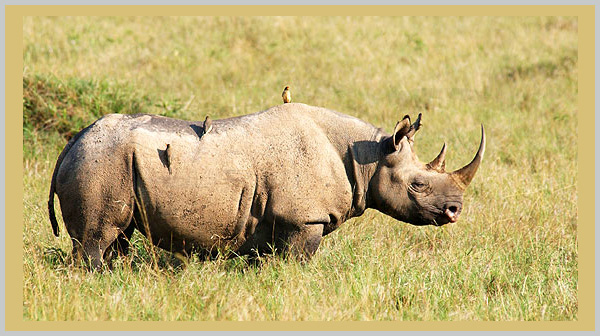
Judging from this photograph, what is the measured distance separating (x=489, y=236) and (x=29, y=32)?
8719mm

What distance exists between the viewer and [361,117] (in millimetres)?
11383

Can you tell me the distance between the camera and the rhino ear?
5.98 metres

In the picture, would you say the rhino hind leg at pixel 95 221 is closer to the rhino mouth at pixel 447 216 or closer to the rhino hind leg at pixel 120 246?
the rhino hind leg at pixel 120 246

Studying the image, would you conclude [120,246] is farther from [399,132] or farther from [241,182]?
[399,132]

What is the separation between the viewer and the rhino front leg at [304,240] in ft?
19.2

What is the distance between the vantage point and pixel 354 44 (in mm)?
13695

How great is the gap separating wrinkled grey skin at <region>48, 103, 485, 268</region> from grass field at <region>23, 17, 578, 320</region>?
27cm

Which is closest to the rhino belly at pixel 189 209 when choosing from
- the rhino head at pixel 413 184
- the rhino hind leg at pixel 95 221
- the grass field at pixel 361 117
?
the rhino hind leg at pixel 95 221

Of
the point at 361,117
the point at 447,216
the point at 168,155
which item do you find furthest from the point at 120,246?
the point at 361,117

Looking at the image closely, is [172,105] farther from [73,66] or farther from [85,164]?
[85,164]

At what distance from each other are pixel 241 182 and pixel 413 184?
1353 millimetres

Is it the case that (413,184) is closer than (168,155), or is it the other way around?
(168,155)

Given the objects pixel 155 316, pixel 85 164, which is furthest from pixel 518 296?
pixel 85 164

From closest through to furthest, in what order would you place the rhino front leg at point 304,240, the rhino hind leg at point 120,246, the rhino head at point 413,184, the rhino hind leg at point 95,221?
the rhino hind leg at point 95,221 → the rhino front leg at point 304,240 → the rhino hind leg at point 120,246 → the rhino head at point 413,184
